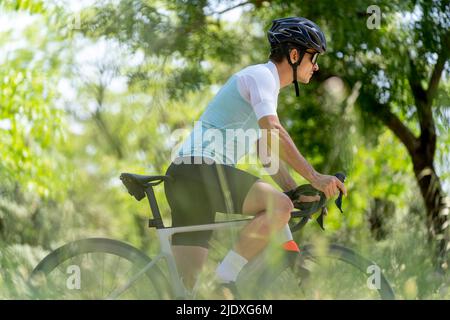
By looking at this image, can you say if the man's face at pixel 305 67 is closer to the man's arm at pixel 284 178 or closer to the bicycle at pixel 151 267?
the man's arm at pixel 284 178

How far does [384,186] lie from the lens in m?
11.2

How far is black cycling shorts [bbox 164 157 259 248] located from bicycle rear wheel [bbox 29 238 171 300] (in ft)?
0.88

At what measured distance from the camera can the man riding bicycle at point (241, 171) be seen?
3.44 meters

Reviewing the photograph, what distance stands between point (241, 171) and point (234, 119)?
26 centimetres

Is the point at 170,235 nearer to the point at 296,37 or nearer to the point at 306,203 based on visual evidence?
the point at 306,203

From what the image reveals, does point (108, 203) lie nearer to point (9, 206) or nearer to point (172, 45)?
point (9, 206)

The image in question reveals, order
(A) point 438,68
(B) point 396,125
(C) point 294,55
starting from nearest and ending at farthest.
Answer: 1. (C) point 294,55
2. (A) point 438,68
3. (B) point 396,125

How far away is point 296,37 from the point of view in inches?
146

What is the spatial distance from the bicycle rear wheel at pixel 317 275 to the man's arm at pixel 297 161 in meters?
0.41

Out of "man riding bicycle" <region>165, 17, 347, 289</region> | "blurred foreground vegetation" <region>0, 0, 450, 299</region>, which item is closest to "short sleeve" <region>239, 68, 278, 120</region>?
"man riding bicycle" <region>165, 17, 347, 289</region>

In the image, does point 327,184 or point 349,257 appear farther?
point 349,257

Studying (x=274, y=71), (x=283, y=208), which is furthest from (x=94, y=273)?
(x=274, y=71)

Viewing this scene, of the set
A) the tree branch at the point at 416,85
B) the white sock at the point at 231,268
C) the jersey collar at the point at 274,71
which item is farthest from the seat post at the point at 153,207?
the tree branch at the point at 416,85
